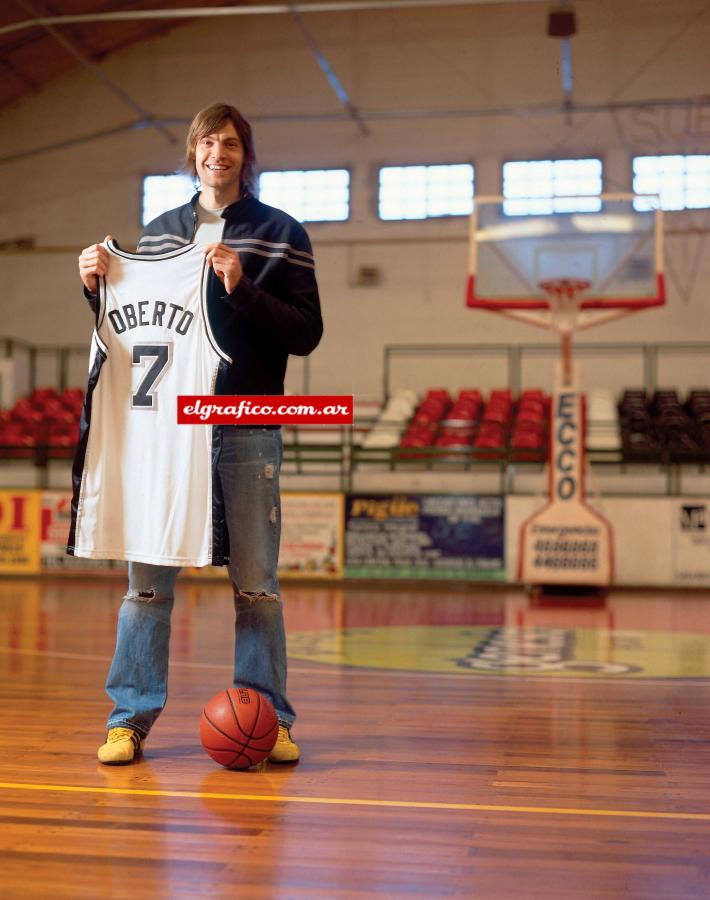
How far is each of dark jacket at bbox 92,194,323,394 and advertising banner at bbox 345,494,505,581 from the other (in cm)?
858

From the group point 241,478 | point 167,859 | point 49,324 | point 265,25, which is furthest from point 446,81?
point 167,859

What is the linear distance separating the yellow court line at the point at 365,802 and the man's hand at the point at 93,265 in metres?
1.35

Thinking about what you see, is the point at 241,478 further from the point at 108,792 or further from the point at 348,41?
the point at 348,41

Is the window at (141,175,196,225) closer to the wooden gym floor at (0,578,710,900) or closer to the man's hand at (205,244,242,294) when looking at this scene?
the wooden gym floor at (0,578,710,900)

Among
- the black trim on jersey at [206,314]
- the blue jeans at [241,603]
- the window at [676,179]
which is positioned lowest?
the blue jeans at [241,603]

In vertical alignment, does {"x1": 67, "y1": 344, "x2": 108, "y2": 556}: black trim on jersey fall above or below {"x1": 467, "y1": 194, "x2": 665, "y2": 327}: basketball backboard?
below

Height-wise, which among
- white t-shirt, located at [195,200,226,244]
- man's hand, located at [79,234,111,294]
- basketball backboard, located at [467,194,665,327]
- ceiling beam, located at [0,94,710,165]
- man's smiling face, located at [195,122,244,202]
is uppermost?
ceiling beam, located at [0,94,710,165]

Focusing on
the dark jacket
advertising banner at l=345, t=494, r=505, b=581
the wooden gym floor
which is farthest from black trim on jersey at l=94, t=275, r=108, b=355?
advertising banner at l=345, t=494, r=505, b=581

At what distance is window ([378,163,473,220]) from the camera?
14.7m

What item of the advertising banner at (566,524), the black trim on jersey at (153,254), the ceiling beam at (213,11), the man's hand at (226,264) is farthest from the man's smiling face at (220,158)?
the ceiling beam at (213,11)

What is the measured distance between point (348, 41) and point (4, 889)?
13.8m

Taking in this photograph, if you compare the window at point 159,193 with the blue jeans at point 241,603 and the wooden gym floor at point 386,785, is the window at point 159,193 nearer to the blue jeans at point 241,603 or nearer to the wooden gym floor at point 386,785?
the wooden gym floor at point 386,785

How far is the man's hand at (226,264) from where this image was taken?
2.91 metres

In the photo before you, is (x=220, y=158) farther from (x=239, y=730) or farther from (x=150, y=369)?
(x=239, y=730)
